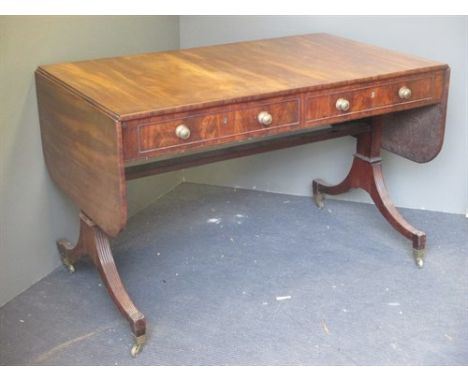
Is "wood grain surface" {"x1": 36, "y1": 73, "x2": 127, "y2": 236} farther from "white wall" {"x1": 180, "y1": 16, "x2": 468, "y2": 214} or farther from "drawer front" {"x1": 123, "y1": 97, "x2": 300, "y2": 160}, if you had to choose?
"white wall" {"x1": 180, "y1": 16, "x2": 468, "y2": 214}

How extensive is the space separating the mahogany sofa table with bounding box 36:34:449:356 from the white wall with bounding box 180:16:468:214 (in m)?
0.25

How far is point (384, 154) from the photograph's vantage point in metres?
3.25

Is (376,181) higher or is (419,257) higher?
(376,181)

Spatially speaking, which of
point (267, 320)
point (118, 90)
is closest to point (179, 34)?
point (118, 90)

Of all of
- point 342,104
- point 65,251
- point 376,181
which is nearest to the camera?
point 342,104

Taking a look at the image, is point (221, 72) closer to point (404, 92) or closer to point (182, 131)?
point (182, 131)

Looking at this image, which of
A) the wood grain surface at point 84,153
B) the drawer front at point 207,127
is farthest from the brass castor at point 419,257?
the wood grain surface at point 84,153

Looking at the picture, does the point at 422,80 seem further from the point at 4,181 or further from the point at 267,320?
the point at 4,181

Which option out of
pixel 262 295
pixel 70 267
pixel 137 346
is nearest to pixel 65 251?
pixel 70 267

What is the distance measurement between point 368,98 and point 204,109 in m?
0.59

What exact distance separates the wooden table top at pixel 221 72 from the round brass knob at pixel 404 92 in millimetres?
53

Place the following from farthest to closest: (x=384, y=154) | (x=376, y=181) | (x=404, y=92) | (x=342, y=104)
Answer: (x=384, y=154), (x=376, y=181), (x=404, y=92), (x=342, y=104)

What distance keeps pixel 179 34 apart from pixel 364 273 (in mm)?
1319

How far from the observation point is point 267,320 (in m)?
2.46
